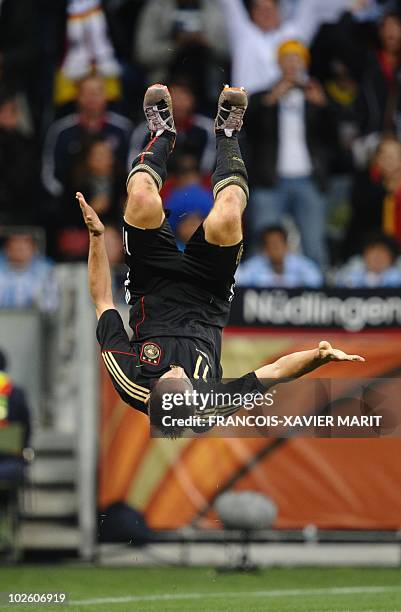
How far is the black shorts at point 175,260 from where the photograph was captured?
9523 mm

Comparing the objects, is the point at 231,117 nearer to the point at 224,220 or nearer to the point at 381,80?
the point at 224,220

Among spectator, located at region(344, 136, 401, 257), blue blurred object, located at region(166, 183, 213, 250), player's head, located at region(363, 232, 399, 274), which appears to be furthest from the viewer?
spectator, located at region(344, 136, 401, 257)

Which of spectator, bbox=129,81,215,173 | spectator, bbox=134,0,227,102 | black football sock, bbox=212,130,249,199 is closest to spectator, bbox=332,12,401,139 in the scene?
spectator, bbox=134,0,227,102

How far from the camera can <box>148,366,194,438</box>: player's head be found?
912 centimetres

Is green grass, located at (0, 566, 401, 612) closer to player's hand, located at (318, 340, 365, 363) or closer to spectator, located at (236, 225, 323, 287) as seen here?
player's hand, located at (318, 340, 365, 363)

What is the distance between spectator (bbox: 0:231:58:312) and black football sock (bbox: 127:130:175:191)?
492 cm

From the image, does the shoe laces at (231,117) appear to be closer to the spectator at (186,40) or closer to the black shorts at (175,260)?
the black shorts at (175,260)

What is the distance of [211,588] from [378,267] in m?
3.64

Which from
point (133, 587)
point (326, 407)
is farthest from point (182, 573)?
point (326, 407)

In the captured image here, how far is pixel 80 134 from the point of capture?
50.3ft

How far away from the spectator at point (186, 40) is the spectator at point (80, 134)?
97cm

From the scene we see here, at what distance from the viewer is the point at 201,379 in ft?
31.1

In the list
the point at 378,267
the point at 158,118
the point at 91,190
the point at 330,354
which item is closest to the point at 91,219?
the point at 158,118

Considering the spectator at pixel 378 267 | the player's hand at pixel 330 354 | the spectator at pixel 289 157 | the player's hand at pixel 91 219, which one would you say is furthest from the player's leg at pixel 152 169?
the spectator at pixel 289 157
